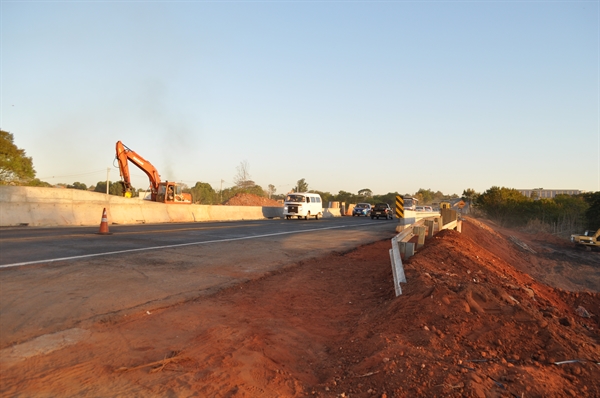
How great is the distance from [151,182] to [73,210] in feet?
43.5

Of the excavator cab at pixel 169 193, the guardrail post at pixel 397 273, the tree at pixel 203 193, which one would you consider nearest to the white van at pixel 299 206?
the excavator cab at pixel 169 193

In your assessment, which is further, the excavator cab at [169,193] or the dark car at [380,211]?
the dark car at [380,211]

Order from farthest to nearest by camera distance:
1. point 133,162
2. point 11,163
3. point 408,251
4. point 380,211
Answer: point 380,211 < point 11,163 < point 133,162 < point 408,251

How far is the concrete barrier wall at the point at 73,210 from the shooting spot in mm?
19172

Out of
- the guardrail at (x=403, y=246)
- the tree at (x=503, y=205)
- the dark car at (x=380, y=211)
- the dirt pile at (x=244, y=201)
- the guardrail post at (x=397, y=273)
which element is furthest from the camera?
the tree at (x=503, y=205)

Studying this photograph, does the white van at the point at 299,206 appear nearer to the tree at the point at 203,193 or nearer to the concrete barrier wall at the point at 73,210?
the concrete barrier wall at the point at 73,210

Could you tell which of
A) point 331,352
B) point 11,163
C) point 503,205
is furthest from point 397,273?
point 503,205

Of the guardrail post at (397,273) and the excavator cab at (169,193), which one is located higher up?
the excavator cab at (169,193)

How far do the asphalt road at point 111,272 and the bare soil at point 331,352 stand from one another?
0.62 metres

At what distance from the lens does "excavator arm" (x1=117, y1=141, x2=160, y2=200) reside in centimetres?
3098

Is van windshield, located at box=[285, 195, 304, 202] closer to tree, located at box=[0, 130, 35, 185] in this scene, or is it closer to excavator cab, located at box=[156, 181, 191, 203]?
excavator cab, located at box=[156, 181, 191, 203]

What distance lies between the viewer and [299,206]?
36375 mm

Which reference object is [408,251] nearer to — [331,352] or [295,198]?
[331,352]

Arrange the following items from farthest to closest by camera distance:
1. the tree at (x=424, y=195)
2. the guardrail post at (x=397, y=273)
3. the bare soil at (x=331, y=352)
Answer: the tree at (x=424, y=195), the guardrail post at (x=397, y=273), the bare soil at (x=331, y=352)
